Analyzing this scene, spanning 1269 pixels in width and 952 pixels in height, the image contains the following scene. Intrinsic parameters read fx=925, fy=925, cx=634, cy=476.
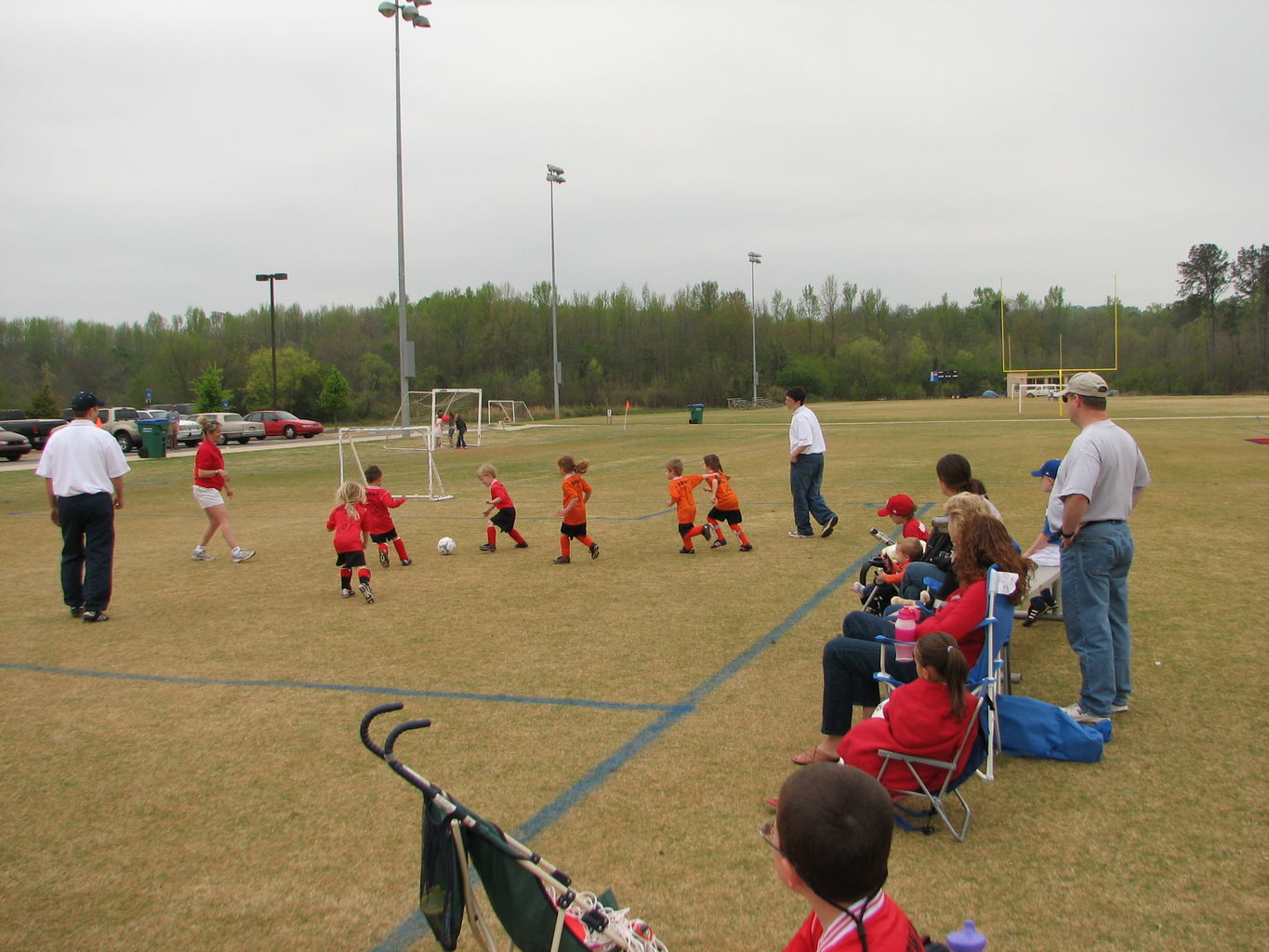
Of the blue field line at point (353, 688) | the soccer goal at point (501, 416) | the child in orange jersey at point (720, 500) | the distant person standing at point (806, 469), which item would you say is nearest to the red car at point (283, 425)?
the soccer goal at point (501, 416)

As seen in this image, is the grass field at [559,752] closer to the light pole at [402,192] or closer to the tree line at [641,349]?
the light pole at [402,192]

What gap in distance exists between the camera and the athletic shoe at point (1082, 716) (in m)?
4.89

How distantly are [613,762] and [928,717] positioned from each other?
167 centimetres

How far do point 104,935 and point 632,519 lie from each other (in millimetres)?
10612

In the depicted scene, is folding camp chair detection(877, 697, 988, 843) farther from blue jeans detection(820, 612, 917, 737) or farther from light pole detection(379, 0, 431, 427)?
light pole detection(379, 0, 431, 427)

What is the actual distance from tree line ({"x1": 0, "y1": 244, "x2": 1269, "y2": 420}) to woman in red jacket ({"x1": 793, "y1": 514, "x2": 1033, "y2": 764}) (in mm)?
69103

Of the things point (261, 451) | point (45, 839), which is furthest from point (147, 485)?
point (45, 839)

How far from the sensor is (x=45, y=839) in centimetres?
414

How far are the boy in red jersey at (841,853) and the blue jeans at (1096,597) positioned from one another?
3303mm

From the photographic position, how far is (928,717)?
3838 mm

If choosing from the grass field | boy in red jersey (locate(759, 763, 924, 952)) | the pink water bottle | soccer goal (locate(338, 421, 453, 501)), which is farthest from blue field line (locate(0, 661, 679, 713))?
soccer goal (locate(338, 421, 453, 501))

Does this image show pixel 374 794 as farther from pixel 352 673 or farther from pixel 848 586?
pixel 848 586

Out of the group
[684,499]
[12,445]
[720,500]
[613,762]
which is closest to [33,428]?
[12,445]

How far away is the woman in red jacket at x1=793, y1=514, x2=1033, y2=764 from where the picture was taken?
4.52 m
